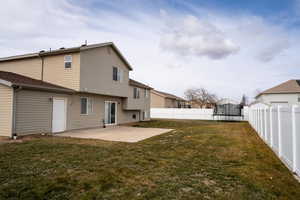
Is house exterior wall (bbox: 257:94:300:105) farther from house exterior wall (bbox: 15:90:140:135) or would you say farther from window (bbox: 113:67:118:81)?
house exterior wall (bbox: 15:90:140:135)

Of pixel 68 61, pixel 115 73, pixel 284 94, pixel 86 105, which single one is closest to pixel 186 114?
pixel 284 94

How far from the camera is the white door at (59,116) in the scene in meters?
11.0

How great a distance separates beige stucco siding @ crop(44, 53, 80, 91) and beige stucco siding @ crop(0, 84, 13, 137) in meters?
3.36

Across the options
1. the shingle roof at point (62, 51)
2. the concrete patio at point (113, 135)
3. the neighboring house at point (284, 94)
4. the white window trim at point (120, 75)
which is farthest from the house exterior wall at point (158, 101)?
the concrete patio at point (113, 135)

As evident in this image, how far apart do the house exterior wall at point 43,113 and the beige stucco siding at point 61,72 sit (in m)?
0.96

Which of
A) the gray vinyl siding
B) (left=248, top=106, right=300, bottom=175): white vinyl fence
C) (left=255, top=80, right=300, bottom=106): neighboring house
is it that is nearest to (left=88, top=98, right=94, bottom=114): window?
the gray vinyl siding

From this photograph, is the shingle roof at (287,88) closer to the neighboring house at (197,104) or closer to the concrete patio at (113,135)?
the neighboring house at (197,104)

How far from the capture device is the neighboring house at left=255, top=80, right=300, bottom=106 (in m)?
27.3

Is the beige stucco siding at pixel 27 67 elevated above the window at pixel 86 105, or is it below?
above

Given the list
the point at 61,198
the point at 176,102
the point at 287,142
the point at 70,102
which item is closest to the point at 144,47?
the point at 70,102

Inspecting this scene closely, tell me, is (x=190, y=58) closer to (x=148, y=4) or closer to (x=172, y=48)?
(x=172, y=48)

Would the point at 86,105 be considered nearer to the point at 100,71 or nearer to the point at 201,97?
the point at 100,71

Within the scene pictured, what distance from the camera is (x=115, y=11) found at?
12.5 metres

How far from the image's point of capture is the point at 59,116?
11.4 meters
